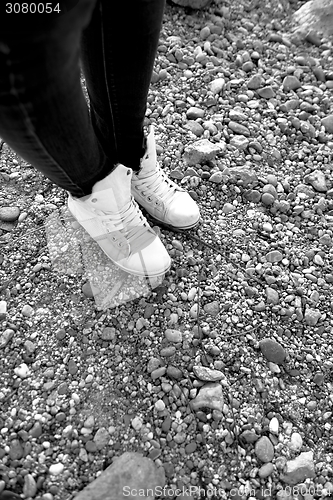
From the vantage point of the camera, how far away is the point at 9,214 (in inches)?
65.1

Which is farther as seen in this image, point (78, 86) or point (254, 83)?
point (254, 83)

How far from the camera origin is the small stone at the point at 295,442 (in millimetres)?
1293

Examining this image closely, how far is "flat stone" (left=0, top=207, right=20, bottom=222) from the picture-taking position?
65.0 inches

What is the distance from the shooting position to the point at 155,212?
1.61 metres

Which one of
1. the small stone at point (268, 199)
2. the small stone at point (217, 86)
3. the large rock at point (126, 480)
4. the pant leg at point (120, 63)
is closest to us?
the pant leg at point (120, 63)

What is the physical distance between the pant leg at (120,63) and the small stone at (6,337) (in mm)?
638

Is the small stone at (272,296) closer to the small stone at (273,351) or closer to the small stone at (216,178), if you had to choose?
the small stone at (273,351)

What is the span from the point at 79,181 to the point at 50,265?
540 millimetres

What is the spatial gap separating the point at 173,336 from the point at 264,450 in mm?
415

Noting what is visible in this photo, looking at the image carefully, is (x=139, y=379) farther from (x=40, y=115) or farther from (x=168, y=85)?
(x=168, y=85)

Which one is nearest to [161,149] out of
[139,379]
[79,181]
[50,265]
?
→ [50,265]

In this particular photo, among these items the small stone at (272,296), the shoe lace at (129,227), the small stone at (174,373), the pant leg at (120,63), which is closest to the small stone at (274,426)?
the small stone at (174,373)

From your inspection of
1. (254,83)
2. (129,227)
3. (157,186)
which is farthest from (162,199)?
(254,83)

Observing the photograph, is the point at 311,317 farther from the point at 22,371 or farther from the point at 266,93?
the point at 266,93
